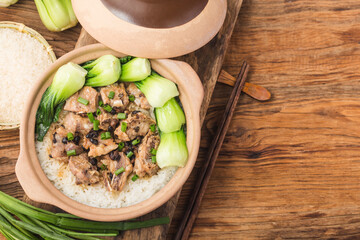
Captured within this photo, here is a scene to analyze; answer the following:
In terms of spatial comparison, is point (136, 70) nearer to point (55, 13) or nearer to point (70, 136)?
point (70, 136)

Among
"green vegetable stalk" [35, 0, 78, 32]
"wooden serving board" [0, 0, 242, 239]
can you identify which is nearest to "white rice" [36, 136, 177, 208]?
"wooden serving board" [0, 0, 242, 239]

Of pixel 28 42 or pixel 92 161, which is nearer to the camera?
pixel 92 161

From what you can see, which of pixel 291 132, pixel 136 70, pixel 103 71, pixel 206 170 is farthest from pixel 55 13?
pixel 291 132

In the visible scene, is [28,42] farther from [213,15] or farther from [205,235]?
[205,235]

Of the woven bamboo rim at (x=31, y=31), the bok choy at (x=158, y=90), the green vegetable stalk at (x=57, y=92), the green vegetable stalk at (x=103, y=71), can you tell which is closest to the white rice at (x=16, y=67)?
the woven bamboo rim at (x=31, y=31)

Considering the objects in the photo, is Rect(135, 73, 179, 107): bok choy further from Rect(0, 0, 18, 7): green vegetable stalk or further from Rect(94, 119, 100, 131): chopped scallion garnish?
Rect(0, 0, 18, 7): green vegetable stalk

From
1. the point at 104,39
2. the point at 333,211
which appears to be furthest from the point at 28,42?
the point at 333,211
